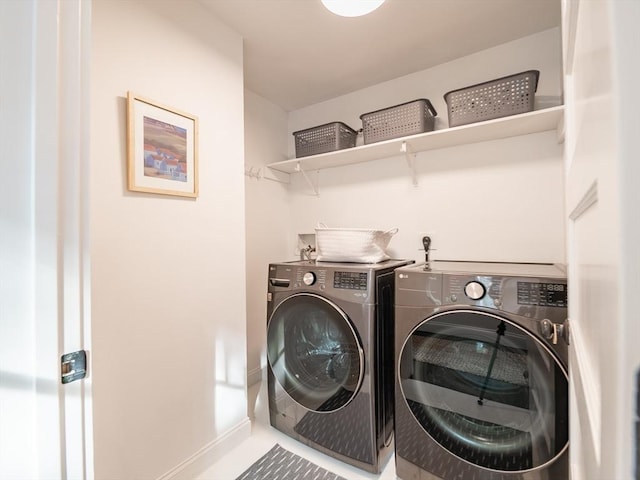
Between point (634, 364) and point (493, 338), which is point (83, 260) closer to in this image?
point (634, 364)

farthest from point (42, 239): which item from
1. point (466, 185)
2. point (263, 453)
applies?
point (466, 185)

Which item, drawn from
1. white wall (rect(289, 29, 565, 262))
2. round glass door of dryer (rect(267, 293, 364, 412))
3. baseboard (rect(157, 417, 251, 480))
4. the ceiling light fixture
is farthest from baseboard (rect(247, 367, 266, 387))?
the ceiling light fixture

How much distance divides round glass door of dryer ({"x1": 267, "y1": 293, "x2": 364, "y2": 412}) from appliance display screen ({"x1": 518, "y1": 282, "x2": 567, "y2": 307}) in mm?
734

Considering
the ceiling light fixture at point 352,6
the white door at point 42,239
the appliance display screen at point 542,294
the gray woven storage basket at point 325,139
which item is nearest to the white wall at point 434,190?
the gray woven storage basket at point 325,139

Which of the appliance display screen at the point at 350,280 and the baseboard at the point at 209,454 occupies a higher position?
the appliance display screen at the point at 350,280

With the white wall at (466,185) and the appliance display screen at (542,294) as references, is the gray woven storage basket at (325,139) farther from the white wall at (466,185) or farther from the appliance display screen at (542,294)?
the appliance display screen at (542,294)

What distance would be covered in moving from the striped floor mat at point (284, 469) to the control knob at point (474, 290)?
112cm

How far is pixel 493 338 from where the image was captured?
1160mm

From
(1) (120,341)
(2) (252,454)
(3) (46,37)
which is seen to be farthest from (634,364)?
(2) (252,454)

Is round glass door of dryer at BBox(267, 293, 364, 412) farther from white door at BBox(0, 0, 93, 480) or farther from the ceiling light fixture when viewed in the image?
the ceiling light fixture

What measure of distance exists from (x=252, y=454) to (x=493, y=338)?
1.41 m

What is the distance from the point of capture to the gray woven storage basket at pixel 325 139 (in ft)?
7.00

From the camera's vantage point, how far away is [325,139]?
217cm

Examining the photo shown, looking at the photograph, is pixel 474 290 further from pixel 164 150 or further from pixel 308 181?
pixel 308 181
